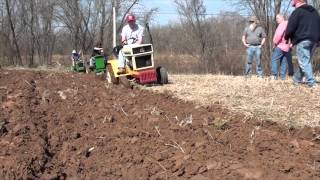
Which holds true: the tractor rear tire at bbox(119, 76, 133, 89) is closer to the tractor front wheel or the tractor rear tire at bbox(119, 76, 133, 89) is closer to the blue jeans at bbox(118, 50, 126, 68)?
the blue jeans at bbox(118, 50, 126, 68)

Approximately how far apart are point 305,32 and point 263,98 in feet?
6.01

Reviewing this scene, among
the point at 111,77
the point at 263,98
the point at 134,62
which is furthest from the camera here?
the point at 111,77

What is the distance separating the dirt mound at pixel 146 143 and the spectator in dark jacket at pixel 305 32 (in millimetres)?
2602

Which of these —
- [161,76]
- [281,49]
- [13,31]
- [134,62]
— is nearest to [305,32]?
[281,49]

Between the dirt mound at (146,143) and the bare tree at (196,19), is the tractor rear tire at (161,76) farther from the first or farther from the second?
the bare tree at (196,19)

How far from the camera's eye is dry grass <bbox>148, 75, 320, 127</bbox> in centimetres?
751

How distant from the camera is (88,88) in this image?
35.1ft

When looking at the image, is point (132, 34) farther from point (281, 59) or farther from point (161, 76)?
point (281, 59)

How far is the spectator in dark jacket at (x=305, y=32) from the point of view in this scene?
991 centimetres

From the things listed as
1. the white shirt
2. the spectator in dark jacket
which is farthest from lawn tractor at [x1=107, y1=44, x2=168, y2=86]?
the spectator in dark jacket

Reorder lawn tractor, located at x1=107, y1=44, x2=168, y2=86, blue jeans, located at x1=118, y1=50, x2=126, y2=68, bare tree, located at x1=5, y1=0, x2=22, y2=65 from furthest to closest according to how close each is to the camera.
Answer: bare tree, located at x1=5, y1=0, x2=22, y2=65 → blue jeans, located at x1=118, y1=50, x2=126, y2=68 → lawn tractor, located at x1=107, y1=44, x2=168, y2=86

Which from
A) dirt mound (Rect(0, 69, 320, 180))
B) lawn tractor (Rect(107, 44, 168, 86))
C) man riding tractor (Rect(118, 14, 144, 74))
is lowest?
dirt mound (Rect(0, 69, 320, 180))

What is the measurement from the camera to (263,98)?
8.91 m

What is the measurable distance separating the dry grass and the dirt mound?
37 cm
